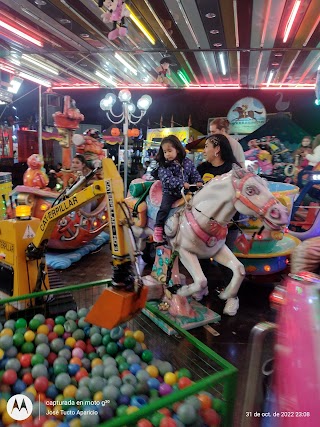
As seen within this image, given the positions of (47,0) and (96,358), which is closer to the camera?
(96,358)

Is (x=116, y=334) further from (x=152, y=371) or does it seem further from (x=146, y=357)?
(x=152, y=371)

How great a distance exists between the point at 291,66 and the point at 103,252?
5.17m

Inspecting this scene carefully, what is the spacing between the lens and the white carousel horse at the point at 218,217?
8.31ft

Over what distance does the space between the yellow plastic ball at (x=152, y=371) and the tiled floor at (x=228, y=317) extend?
0.51 meters

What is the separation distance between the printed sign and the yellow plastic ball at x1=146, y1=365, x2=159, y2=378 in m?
7.60

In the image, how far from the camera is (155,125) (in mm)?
9719

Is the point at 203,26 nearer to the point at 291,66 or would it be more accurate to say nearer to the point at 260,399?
the point at 291,66

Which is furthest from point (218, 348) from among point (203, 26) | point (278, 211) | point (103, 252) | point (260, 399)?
point (203, 26)

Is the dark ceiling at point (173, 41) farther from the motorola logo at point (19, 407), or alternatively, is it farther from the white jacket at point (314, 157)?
the motorola logo at point (19, 407)

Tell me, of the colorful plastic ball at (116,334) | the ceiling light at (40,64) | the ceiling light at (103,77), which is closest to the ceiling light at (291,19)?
the ceiling light at (103,77)

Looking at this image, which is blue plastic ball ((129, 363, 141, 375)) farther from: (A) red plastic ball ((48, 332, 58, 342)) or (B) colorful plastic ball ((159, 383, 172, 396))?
(A) red plastic ball ((48, 332, 58, 342))

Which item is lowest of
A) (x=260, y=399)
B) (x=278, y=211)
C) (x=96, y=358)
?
(x=96, y=358)

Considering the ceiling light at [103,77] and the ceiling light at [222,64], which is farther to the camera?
the ceiling light at [103,77]

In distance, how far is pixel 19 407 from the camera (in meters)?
1.42
